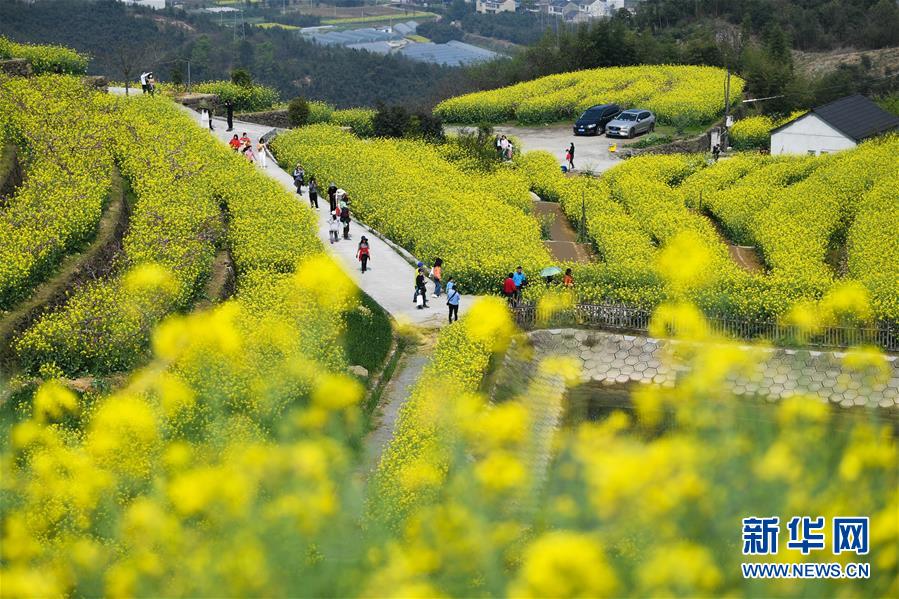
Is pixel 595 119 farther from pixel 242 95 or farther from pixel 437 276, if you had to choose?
pixel 437 276

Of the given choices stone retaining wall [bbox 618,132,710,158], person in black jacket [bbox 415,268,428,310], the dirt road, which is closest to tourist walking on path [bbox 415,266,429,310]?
person in black jacket [bbox 415,268,428,310]

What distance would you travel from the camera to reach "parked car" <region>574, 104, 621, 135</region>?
53219 millimetres

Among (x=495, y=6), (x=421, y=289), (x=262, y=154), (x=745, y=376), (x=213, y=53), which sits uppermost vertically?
(x=262, y=154)

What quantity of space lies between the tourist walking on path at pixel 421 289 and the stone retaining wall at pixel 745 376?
2.41 meters

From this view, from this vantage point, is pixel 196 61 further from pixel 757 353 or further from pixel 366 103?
pixel 757 353

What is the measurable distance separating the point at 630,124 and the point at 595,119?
1.53m

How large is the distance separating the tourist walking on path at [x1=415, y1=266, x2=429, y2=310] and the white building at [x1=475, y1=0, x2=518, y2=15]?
158 m

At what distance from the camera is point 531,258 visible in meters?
31.0

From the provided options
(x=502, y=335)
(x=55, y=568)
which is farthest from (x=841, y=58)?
(x=55, y=568)

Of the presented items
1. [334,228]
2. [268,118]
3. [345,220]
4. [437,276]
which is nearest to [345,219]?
[345,220]

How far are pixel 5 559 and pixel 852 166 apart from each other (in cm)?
3293

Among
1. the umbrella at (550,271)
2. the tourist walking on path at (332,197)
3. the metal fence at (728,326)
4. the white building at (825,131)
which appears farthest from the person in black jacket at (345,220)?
the white building at (825,131)

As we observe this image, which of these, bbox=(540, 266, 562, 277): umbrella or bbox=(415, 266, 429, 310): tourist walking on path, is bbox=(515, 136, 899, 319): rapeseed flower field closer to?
bbox=(540, 266, 562, 277): umbrella

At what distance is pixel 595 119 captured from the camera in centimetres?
5353
